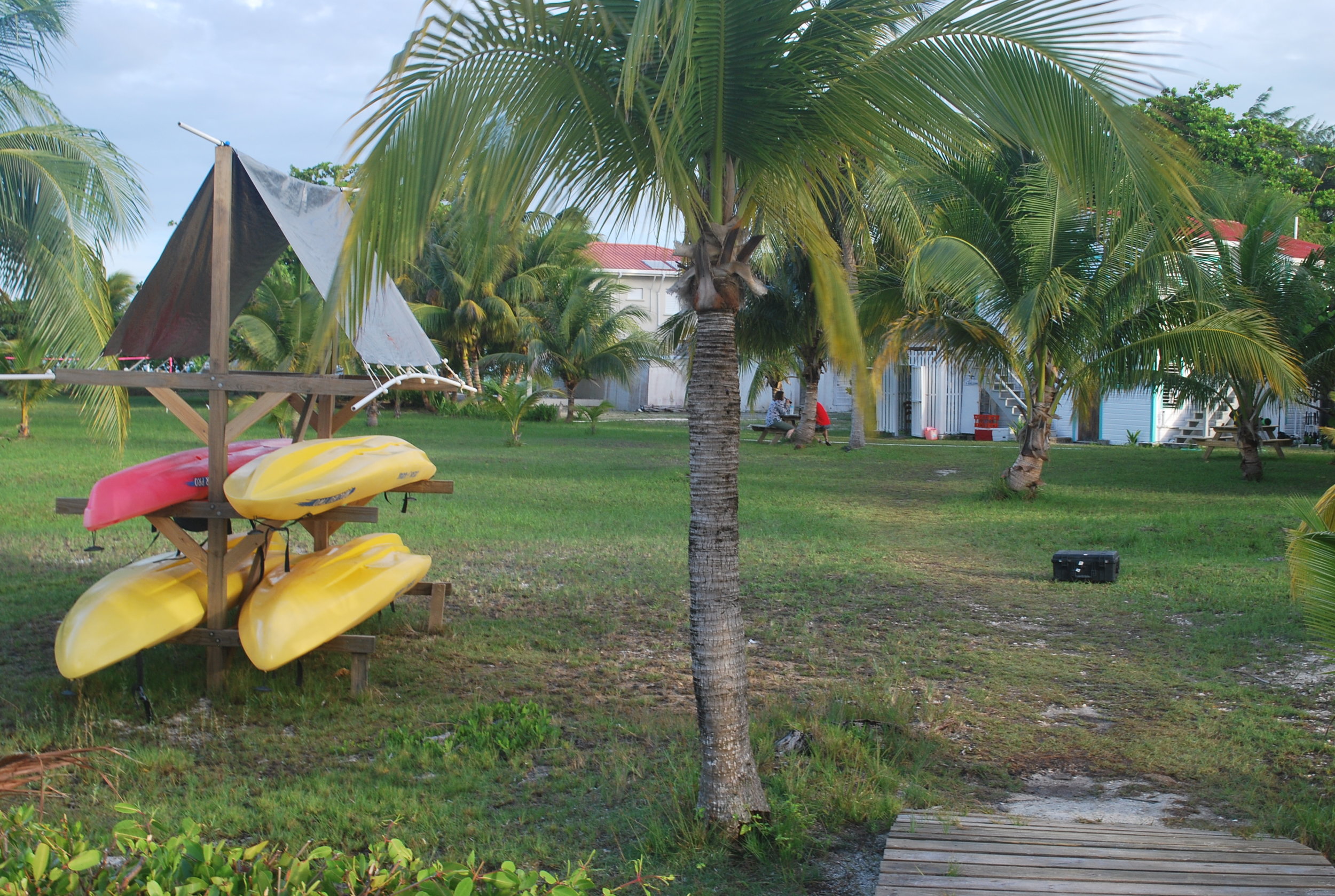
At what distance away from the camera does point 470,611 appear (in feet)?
25.2

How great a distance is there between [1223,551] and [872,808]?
25.0 feet

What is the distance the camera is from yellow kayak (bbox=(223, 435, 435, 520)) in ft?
17.5

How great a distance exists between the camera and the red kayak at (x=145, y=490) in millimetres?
5500

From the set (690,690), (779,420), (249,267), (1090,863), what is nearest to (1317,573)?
(1090,863)

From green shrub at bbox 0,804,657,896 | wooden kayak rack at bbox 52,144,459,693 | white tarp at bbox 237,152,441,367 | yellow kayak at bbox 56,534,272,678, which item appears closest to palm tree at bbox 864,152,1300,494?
white tarp at bbox 237,152,441,367

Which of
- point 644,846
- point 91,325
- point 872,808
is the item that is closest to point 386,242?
point 644,846

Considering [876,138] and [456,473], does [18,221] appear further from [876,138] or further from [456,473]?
[876,138]

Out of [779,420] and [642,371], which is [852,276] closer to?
[779,420]

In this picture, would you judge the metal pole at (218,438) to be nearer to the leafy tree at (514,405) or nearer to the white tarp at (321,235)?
the white tarp at (321,235)

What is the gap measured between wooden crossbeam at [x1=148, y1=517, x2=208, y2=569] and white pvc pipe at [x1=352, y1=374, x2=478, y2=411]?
47.9 inches

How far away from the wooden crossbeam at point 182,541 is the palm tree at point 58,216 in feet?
13.3

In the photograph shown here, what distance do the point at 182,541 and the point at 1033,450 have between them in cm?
1167

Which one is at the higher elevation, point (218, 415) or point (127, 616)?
point (218, 415)

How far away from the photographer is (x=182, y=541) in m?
5.60
